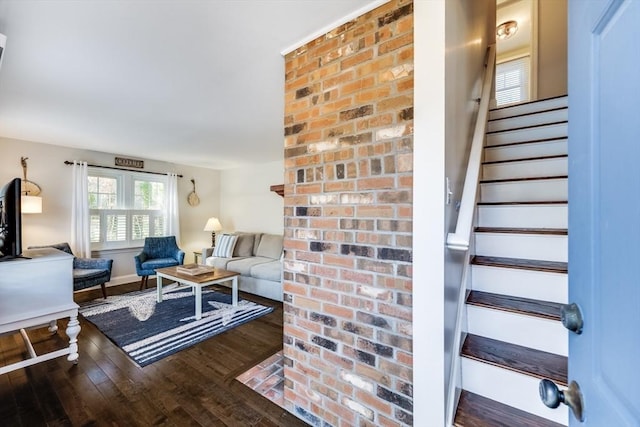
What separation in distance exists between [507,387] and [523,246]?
0.78m

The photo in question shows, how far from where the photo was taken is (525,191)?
183 cm

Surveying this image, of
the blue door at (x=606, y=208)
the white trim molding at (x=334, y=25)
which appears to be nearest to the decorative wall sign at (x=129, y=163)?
the white trim molding at (x=334, y=25)

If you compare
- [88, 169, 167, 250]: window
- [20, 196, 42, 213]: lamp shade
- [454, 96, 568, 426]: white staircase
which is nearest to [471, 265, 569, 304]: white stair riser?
[454, 96, 568, 426]: white staircase

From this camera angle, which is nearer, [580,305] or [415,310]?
[580,305]

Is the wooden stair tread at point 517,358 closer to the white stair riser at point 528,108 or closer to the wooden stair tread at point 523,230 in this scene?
the wooden stair tread at point 523,230

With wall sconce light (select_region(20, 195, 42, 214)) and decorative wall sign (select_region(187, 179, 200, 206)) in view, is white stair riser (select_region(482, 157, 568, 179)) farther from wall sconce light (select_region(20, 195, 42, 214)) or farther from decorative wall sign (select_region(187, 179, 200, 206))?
decorative wall sign (select_region(187, 179, 200, 206))

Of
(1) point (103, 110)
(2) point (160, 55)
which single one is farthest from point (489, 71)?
(1) point (103, 110)

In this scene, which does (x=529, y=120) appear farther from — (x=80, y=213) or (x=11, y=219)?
(x=80, y=213)

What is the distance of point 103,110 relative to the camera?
8.77 feet

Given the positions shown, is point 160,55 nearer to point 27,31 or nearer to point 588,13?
point 27,31

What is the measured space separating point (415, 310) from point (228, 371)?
171 centimetres

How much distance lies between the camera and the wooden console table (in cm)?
178

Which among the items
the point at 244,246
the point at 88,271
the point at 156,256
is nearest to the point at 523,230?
the point at 244,246

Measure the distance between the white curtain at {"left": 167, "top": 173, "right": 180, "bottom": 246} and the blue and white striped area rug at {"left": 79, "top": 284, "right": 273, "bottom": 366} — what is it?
4.49 ft
